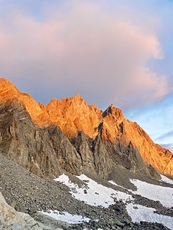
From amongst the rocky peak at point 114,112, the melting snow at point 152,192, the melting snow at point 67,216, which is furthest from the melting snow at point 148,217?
the rocky peak at point 114,112

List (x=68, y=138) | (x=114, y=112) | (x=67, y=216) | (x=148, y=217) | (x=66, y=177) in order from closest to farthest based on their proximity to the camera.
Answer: (x=67, y=216), (x=148, y=217), (x=66, y=177), (x=68, y=138), (x=114, y=112)

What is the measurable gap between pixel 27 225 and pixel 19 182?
22.0 m

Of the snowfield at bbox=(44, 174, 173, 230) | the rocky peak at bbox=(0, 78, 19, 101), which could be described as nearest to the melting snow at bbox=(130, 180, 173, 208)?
the snowfield at bbox=(44, 174, 173, 230)

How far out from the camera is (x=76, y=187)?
176 feet

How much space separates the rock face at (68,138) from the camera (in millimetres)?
55062

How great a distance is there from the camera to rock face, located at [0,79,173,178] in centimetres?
5506

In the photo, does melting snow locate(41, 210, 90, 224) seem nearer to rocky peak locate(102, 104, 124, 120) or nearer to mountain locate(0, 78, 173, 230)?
mountain locate(0, 78, 173, 230)

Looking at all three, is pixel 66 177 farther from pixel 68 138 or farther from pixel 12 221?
pixel 12 221

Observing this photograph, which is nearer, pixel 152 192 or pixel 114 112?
pixel 152 192

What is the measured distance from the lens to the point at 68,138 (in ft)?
293

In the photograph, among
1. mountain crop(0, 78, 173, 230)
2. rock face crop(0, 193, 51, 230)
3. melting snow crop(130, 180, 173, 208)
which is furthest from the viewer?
melting snow crop(130, 180, 173, 208)

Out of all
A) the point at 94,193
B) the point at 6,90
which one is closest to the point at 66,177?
the point at 94,193

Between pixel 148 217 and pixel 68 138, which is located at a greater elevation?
pixel 68 138

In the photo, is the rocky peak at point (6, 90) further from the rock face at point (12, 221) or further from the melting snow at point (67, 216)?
the rock face at point (12, 221)
